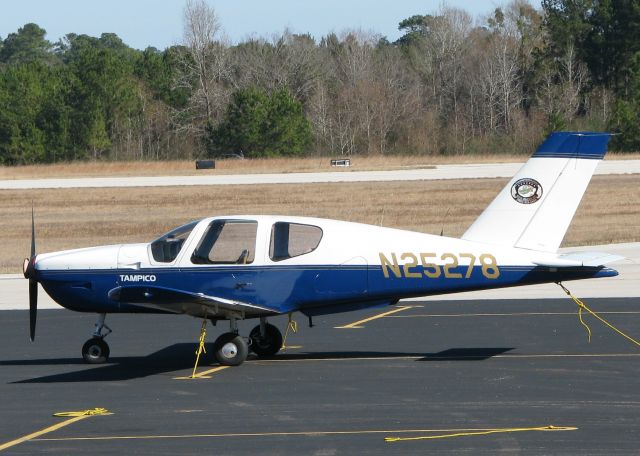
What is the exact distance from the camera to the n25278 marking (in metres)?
13.3

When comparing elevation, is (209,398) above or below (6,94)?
below

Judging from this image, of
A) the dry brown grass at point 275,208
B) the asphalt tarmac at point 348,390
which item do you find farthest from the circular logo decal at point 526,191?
the dry brown grass at point 275,208

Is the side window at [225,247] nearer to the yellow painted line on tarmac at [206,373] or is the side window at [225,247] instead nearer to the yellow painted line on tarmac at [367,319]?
the yellow painted line on tarmac at [206,373]

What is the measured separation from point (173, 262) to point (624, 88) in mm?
84271

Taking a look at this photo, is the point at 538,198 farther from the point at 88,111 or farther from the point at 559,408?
the point at 88,111

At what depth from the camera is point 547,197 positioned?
1354cm

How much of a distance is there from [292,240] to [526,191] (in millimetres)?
2941

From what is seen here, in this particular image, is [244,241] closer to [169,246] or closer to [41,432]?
[169,246]

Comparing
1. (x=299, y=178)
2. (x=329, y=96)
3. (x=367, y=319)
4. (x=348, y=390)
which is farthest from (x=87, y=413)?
(x=329, y=96)

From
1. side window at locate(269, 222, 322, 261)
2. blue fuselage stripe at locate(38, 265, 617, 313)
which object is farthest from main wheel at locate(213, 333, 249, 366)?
side window at locate(269, 222, 322, 261)

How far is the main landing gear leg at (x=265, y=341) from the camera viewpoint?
47.9 feet

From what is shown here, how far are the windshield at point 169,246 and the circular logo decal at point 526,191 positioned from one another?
13.1 feet

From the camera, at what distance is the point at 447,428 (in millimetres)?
10023

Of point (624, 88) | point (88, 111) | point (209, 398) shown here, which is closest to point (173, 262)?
point (209, 398)
